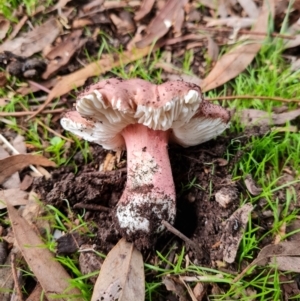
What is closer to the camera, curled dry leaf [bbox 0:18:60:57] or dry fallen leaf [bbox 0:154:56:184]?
dry fallen leaf [bbox 0:154:56:184]

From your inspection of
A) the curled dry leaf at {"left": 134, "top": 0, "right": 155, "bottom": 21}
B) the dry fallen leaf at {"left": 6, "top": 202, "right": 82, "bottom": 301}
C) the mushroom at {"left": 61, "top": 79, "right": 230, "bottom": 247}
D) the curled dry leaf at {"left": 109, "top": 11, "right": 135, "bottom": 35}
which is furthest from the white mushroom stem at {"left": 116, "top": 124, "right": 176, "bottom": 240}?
the curled dry leaf at {"left": 134, "top": 0, "right": 155, "bottom": 21}

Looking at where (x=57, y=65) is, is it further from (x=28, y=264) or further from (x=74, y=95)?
(x=28, y=264)

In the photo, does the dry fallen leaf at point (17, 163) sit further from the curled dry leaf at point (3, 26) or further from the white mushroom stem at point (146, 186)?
the curled dry leaf at point (3, 26)

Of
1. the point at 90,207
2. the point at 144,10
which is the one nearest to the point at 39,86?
the point at 144,10

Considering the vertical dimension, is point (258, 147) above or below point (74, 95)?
below

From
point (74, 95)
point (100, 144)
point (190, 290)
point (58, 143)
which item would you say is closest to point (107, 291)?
point (190, 290)

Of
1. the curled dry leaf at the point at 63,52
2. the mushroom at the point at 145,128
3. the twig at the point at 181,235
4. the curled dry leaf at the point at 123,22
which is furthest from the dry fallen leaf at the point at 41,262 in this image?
the curled dry leaf at the point at 123,22

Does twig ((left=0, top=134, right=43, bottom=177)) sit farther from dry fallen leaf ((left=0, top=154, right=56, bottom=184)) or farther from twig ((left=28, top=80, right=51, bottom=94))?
twig ((left=28, top=80, right=51, bottom=94))
